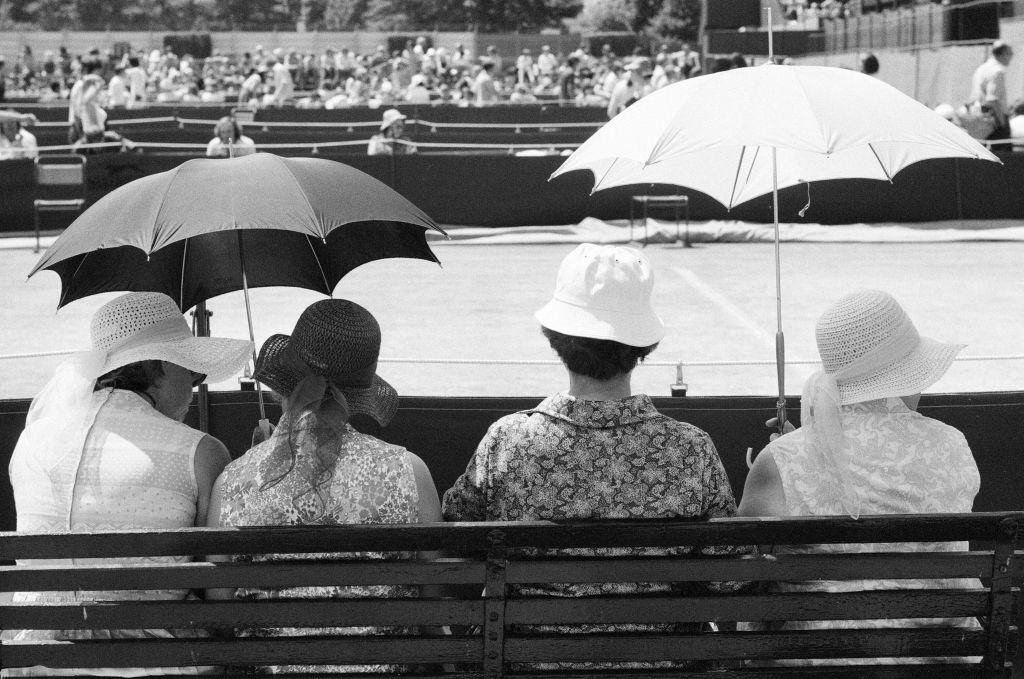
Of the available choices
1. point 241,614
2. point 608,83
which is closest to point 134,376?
point 241,614

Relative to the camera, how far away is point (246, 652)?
2.81 metres

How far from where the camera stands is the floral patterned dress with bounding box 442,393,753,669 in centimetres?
289

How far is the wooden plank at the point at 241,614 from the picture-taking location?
2.79 meters

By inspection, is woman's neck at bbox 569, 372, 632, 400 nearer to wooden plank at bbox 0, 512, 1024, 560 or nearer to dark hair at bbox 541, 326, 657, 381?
dark hair at bbox 541, 326, 657, 381

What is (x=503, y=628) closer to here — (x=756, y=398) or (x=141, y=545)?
(x=141, y=545)

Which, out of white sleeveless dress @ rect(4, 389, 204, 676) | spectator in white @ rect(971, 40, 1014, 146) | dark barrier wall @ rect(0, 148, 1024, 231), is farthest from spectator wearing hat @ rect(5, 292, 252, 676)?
spectator in white @ rect(971, 40, 1014, 146)

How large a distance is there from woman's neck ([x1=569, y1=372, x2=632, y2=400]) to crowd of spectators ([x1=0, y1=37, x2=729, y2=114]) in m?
22.5

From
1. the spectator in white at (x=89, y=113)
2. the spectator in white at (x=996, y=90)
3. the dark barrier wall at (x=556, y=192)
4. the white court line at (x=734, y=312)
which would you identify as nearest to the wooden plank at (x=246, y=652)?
the white court line at (x=734, y=312)

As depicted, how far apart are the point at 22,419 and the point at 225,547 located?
2095 millimetres

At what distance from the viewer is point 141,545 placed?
9.05ft

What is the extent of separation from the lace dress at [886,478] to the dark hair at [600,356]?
44 centimetres

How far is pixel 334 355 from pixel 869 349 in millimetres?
1354

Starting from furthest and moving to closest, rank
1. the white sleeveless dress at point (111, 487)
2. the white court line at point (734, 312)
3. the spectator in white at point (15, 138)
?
1. the spectator in white at point (15, 138)
2. the white court line at point (734, 312)
3. the white sleeveless dress at point (111, 487)

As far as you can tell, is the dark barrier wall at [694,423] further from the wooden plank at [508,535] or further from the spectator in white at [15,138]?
the spectator in white at [15,138]
